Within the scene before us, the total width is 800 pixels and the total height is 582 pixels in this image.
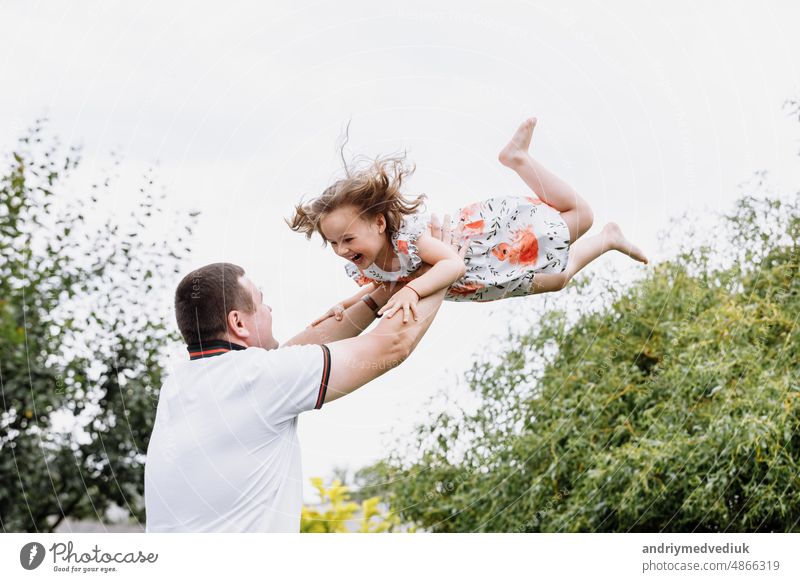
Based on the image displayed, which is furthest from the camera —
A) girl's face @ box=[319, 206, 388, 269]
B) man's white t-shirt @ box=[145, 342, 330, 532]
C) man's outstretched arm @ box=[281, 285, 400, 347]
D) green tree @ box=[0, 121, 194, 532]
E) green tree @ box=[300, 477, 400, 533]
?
green tree @ box=[0, 121, 194, 532]

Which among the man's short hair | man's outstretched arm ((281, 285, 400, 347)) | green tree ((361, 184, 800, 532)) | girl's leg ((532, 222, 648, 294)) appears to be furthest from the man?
green tree ((361, 184, 800, 532))

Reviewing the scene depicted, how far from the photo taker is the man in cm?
168

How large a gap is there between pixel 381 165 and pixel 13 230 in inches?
83.3

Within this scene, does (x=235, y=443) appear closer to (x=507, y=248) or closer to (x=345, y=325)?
(x=345, y=325)

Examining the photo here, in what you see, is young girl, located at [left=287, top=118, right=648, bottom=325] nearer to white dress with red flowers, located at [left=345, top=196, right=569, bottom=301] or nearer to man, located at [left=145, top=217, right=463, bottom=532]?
white dress with red flowers, located at [left=345, top=196, right=569, bottom=301]

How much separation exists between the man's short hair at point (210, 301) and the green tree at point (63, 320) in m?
1.82

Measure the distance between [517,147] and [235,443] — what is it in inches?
39.8

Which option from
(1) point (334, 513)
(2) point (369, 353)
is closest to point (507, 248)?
(2) point (369, 353)

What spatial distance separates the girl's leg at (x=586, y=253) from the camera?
7.43 feet

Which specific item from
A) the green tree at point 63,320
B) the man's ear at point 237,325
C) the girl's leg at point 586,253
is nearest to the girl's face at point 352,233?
the man's ear at point 237,325

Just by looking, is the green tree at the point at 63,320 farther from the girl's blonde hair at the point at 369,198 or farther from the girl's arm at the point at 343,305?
the girl's blonde hair at the point at 369,198

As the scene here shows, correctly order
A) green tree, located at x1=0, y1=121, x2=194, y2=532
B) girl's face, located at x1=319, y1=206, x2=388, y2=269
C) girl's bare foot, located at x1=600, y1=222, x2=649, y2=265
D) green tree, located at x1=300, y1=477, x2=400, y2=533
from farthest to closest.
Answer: green tree, located at x1=0, y1=121, x2=194, y2=532
green tree, located at x1=300, y1=477, x2=400, y2=533
girl's bare foot, located at x1=600, y1=222, x2=649, y2=265
girl's face, located at x1=319, y1=206, x2=388, y2=269

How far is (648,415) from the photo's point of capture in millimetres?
3387

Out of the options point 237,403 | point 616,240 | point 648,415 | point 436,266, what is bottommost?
point 648,415
